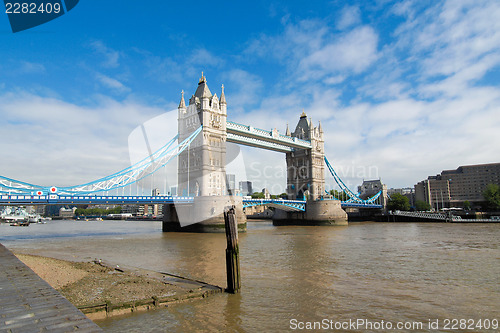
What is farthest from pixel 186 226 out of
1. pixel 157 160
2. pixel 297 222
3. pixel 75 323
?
pixel 75 323

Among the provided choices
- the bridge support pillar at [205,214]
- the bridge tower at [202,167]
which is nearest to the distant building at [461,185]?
the bridge tower at [202,167]

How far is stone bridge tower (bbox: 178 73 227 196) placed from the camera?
3228 centimetres

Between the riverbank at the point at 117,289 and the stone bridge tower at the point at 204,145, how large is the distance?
70.6 ft

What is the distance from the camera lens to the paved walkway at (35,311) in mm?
3109

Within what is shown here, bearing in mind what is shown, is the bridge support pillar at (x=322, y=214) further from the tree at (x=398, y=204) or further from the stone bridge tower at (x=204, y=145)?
the tree at (x=398, y=204)

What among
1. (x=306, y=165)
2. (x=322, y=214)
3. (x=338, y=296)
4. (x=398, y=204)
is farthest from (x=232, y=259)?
(x=398, y=204)

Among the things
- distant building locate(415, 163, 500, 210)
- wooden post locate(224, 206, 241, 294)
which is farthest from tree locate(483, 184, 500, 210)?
wooden post locate(224, 206, 241, 294)

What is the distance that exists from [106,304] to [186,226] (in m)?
24.3

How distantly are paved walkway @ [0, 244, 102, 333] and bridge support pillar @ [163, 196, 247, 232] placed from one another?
900 inches

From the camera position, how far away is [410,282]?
8961mm

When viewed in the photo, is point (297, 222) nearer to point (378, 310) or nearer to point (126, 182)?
point (126, 182)

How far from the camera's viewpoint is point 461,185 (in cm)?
9762

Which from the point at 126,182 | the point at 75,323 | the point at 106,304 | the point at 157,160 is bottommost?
the point at 106,304

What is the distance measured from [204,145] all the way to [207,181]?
3.52 metres
